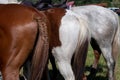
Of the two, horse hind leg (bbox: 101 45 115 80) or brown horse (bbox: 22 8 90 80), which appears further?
horse hind leg (bbox: 101 45 115 80)

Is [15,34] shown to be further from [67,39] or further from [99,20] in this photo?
[99,20]

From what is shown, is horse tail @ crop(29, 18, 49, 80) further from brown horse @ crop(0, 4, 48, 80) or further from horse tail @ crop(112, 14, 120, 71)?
horse tail @ crop(112, 14, 120, 71)

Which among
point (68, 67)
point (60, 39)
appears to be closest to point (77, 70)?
point (68, 67)

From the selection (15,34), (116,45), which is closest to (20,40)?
(15,34)

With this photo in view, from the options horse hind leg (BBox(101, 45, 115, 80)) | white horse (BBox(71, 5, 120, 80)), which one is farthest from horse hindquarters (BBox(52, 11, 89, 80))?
horse hind leg (BBox(101, 45, 115, 80))

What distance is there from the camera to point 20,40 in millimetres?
4188

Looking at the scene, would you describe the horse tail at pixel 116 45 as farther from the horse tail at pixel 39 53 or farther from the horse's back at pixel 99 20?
the horse tail at pixel 39 53

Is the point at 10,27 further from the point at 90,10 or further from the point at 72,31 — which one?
the point at 90,10

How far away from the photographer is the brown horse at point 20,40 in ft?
13.6

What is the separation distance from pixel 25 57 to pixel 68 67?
0.86 meters

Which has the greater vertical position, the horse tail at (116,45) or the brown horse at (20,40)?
the brown horse at (20,40)

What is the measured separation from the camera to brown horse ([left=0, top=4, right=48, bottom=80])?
163 inches

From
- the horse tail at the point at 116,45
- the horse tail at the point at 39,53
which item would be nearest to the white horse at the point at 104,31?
the horse tail at the point at 116,45

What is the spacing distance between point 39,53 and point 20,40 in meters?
0.36
